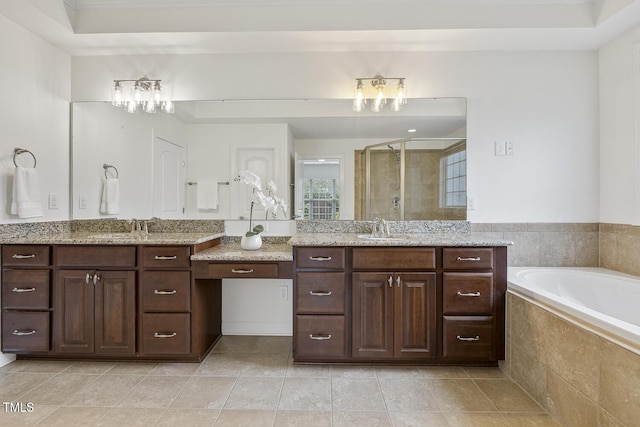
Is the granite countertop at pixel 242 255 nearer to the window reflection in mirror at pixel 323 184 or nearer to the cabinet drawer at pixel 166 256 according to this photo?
the cabinet drawer at pixel 166 256

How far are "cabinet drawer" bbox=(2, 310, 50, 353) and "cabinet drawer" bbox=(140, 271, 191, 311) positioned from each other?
0.68 meters

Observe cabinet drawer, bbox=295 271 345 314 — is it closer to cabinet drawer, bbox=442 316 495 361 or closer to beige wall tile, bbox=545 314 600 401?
cabinet drawer, bbox=442 316 495 361

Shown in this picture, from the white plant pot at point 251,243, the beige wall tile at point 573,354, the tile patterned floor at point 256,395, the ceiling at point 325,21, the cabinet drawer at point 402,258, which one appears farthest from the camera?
the white plant pot at point 251,243

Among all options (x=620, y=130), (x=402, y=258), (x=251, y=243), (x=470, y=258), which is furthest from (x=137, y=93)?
(x=620, y=130)

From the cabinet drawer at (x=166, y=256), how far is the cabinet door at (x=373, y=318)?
3.71ft

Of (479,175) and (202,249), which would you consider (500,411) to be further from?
(202,249)

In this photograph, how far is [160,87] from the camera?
279 centimetres

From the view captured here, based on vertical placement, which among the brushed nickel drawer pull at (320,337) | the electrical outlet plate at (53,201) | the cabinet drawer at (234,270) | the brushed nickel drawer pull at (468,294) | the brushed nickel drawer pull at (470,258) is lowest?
the brushed nickel drawer pull at (320,337)

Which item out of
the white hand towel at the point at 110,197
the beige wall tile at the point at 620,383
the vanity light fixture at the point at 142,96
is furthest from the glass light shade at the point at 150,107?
the beige wall tile at the point at 620,383

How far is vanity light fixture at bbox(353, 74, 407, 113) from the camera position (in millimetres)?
2713

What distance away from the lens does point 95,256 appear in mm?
2293

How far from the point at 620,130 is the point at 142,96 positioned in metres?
3.64

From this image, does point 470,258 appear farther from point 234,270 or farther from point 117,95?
point 117,95

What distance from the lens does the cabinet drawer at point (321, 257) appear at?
2264 millimetres
